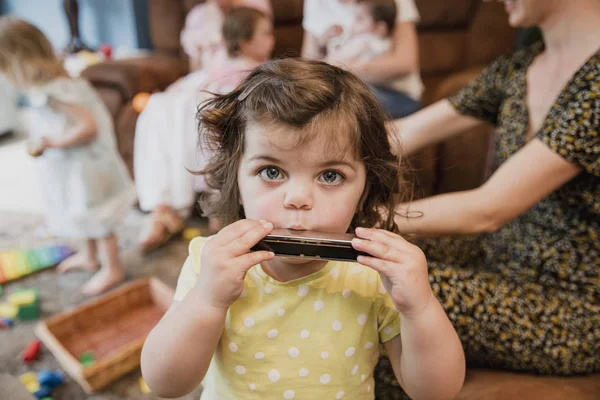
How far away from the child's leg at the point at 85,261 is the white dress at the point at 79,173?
6.7 inches

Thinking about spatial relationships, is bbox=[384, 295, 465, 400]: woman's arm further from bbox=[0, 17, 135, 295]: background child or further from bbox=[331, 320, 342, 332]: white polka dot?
bbox=[0, 17, 135, 295]: background child

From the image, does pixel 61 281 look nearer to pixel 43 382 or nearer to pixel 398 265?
pixel 43 382

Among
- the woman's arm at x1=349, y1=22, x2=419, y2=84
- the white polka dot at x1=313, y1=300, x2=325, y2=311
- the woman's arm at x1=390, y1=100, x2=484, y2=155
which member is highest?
the woman's arm at x1=349, y1=22, x2=419, y2=84

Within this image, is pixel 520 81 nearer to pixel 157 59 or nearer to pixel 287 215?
pixel 287 215

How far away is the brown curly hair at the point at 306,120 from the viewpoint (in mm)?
615

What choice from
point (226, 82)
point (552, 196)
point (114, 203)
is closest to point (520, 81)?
point (552, 196)

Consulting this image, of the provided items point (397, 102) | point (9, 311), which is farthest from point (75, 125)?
point (397, 102)

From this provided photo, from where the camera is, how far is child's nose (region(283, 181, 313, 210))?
608 mm

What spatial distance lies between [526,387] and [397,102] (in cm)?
121

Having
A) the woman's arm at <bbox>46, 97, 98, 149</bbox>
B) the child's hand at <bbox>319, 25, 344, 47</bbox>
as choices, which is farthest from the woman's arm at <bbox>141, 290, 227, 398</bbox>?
the child's hand at <bbox>319, 25, 344, 47</bbox>

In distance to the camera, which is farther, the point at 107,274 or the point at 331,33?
the point at 331,33

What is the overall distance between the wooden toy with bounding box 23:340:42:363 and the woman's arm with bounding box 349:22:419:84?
140cm

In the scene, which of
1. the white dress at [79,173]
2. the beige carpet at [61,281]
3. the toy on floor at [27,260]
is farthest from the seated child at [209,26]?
the toy on floor at [27,260]

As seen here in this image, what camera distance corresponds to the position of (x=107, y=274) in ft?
5.96
